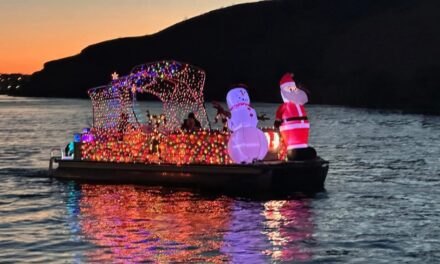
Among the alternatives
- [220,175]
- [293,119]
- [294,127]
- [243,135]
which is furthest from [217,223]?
[293,119]

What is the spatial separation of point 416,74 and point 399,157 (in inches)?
5663

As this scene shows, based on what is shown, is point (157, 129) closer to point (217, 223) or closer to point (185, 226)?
point (217, 223)

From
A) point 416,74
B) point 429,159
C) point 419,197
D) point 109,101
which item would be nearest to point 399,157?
point 429,159

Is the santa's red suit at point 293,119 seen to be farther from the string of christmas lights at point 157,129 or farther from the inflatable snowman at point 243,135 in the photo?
the inflatable snowman at point 243,135

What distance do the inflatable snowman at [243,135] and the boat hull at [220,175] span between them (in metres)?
0.38

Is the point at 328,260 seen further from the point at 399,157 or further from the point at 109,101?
the point at 399,157

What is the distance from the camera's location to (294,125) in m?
25.7

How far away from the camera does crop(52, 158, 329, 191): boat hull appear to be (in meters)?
24.5

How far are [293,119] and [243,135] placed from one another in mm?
2141

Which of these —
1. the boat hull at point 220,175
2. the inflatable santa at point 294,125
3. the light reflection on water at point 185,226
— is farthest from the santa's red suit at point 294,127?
the light reflection on water at point 185,226

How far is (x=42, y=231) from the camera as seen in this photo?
1972cm

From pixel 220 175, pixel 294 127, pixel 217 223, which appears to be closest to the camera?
pixel 217 223

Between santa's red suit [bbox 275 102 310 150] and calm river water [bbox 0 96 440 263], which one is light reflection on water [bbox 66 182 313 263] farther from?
santa's red suit [bbox 275 102 310 150]

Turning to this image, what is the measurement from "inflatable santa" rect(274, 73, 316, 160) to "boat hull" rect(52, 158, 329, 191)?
48 cm
